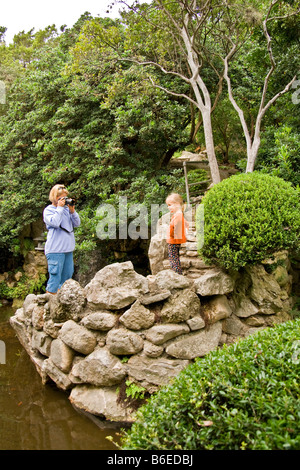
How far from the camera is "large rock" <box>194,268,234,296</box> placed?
4016 millimetres

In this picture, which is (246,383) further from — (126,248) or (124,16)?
(124,16)

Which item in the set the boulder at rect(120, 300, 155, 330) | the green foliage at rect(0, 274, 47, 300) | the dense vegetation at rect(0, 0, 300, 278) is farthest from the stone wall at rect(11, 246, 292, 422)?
the green foliage at rect(0, 274, 47, 300)

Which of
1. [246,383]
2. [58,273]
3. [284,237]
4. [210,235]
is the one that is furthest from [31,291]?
[246,383]

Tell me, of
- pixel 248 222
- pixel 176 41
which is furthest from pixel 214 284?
pixel 176 41

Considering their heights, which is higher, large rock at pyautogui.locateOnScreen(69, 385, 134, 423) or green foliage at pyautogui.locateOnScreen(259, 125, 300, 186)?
green foliage at pyautogui.locateOnScreen(259, 125, 300, 186)

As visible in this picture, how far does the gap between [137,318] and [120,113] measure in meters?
4.68

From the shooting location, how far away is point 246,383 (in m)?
2.26

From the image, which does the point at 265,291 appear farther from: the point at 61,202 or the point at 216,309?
the point at 61,202

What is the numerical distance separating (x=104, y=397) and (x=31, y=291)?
535 cm

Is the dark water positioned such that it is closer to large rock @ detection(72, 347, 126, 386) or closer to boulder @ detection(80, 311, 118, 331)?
large rock @ detection(72, 347, 126, 386)

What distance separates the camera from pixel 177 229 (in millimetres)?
4367

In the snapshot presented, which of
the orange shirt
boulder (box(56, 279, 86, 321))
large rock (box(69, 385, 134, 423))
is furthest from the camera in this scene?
the orange shirt

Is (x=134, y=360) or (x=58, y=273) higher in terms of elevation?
(x=58, y=273)

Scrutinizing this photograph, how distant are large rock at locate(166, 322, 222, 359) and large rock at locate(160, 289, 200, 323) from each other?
9.1 inches
